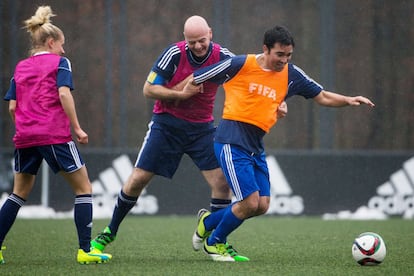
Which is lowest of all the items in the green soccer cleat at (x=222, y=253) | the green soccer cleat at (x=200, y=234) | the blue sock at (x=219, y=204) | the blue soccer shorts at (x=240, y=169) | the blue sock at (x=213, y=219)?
the green soccer cleat at (x=222, y=253)

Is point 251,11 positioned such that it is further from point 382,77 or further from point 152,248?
point 152,248

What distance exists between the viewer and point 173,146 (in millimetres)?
7234

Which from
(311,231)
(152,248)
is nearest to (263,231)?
(311,231)

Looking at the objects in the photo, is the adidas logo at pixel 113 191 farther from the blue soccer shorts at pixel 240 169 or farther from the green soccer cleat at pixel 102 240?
the blue soccer shorts at pixel 240 169

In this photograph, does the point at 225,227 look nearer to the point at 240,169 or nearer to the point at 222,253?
the point at 222,253

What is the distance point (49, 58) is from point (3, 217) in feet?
3.76

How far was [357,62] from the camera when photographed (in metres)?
13.8

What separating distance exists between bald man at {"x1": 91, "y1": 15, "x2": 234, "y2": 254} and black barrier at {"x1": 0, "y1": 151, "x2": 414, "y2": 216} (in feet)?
17.2

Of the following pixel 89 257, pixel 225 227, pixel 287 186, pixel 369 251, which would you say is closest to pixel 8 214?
pixel 89 257

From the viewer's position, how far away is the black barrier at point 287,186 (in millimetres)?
12492

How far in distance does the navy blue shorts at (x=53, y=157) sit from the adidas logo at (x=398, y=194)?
686 cm

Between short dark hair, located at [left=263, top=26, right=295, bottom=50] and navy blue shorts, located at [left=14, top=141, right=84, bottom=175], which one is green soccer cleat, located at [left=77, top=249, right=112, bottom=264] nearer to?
navy blue shorts, located at [left=14, top=141, right=84, bottom=175]

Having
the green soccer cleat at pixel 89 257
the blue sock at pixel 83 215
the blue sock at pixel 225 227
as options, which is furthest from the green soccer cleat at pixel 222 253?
the blue sock at pixel 83 215

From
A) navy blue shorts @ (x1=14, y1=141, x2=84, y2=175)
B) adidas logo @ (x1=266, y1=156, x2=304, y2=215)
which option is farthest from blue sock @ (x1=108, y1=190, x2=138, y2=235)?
adidas logo @ (x1=266, y1=156, x2=304, y2=215)
